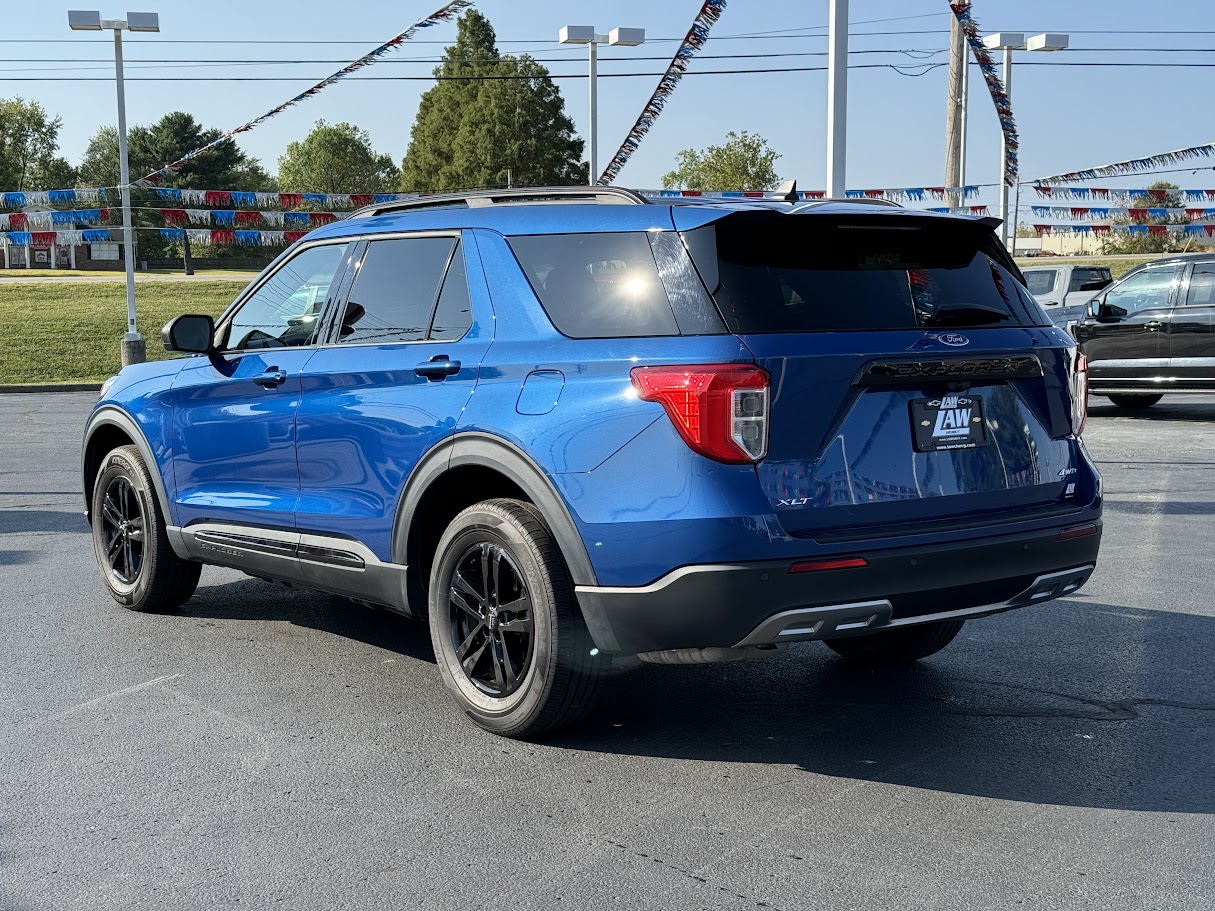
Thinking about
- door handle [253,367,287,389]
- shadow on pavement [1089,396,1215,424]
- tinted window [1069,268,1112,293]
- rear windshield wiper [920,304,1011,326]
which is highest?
tinted window [1069,268,1112,293]

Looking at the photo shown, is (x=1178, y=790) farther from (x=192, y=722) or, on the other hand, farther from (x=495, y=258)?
(x=192, y=722)

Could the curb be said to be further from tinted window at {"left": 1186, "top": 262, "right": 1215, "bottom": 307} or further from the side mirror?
the side mirror

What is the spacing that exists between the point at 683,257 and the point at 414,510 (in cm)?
140

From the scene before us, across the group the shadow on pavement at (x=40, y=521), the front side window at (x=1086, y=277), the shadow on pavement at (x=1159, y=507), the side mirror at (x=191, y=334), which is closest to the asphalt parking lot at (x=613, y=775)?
the side mirror at (x=191, y=334)

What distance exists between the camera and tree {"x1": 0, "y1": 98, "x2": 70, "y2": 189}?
9125 cm

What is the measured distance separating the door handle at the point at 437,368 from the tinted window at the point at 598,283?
0.41 metres

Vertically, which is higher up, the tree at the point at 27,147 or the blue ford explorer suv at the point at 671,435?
the tree at the point at 27,147

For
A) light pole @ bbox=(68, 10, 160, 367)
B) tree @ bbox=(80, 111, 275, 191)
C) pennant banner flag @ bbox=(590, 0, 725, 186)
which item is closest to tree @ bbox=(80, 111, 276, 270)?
tree @ bbox=(80, 111, 275, 191)

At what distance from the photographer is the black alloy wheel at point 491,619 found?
4.62 m

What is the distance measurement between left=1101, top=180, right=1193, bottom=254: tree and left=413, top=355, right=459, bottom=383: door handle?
105 feet

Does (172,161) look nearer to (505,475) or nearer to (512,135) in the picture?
(512,135)

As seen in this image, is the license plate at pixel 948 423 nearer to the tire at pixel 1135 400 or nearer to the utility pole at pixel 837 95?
the utility pole at pixel 837 95

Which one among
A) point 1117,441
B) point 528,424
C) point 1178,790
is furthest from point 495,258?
point 1117,441

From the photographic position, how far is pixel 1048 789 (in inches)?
166
